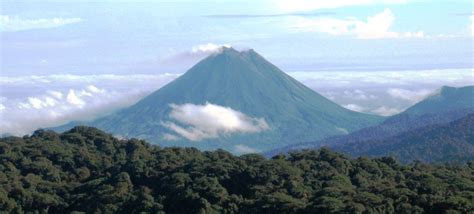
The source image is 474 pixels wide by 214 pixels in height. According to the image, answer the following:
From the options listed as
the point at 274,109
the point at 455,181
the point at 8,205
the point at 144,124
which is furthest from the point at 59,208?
the point at 274,109

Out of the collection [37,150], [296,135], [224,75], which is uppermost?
[224,75]

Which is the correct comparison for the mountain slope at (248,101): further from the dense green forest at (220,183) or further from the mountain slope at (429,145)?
the dense green forest at (220,183)

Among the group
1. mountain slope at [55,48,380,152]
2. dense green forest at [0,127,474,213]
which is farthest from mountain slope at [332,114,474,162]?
dense green forest at [0,127,474,213]

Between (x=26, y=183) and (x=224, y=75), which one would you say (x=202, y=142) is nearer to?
(x=224, y=75)

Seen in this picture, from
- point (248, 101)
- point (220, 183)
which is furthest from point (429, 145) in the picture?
point (220, 183)

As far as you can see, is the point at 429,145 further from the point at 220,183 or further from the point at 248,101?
the point at 220,183

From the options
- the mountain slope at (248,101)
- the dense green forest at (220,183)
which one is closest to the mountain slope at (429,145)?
the mountain slope at (248,101)

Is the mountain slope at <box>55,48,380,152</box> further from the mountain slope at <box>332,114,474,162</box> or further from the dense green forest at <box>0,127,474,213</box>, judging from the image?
the dense green forest at <box>0,127,474,213</box>
